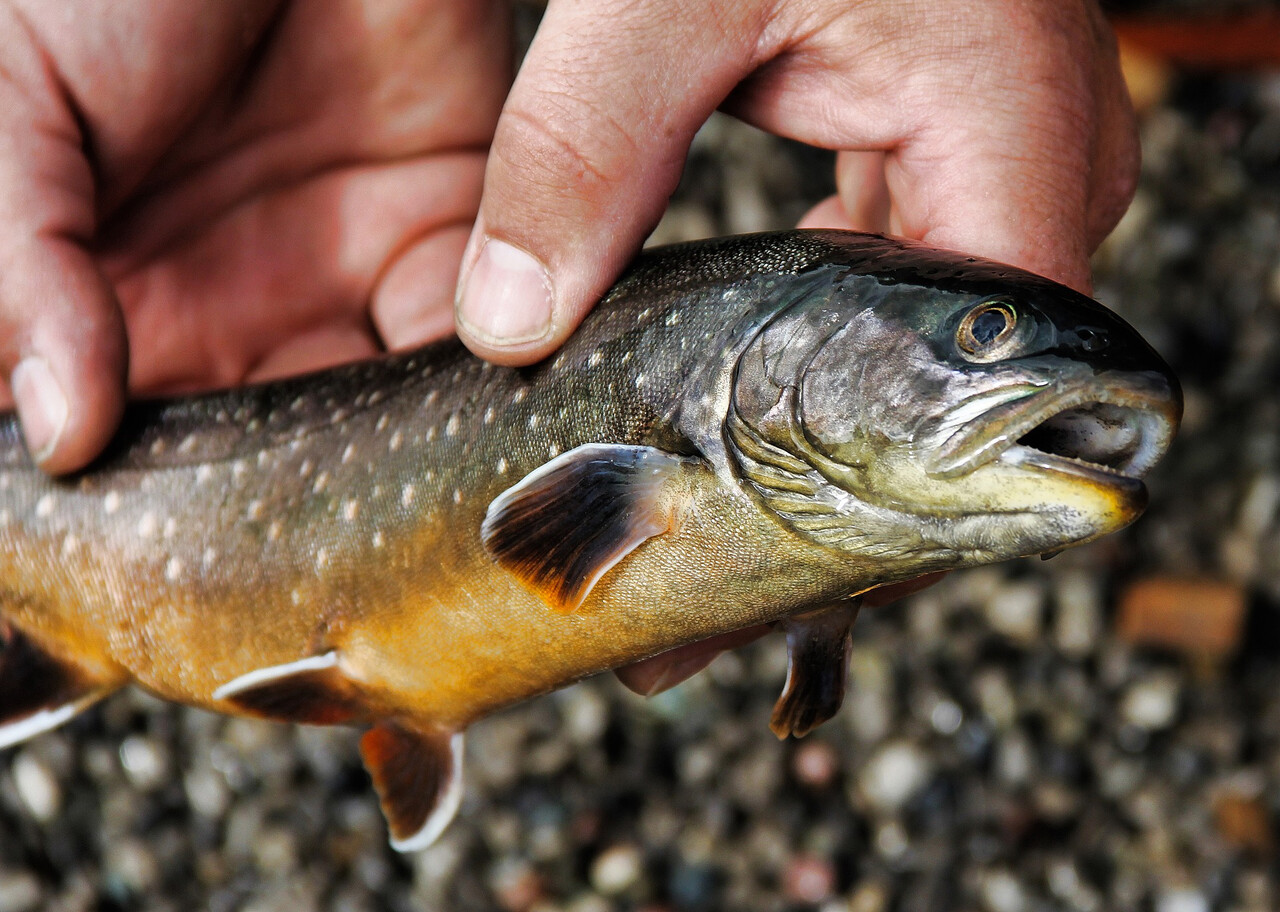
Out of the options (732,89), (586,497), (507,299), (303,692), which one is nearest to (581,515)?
(586,497)

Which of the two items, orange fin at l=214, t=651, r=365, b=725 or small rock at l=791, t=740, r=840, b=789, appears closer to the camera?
orange fin at l=214, t=651, r=365, b=725

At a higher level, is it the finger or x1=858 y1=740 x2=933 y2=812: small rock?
the finger

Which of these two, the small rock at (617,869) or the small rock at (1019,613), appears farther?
the small rock at (1019,613)

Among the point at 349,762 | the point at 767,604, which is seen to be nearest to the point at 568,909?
the point at 349,762

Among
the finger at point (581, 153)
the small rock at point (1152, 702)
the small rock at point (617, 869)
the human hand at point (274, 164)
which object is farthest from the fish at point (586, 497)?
the small rock at point (1152, 702)

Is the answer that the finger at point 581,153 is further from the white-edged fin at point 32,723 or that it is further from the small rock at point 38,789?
the small rock at point 38,789

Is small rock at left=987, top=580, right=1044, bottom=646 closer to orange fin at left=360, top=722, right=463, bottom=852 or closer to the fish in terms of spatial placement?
the fish

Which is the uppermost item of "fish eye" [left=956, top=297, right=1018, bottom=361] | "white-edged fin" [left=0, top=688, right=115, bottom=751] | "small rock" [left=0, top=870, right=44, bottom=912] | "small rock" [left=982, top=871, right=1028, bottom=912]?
"fish eye" [left=956, top=297, right=1018, bottom=361]

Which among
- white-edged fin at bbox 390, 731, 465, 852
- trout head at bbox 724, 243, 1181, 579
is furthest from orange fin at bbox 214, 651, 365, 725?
trout head at bbox 724, 243, 1181, 579
